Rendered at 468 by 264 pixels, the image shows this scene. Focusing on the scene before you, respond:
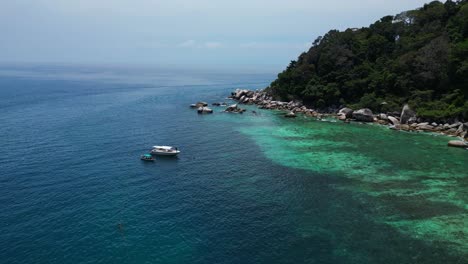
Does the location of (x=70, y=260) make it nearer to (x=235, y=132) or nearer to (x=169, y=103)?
(x=235, y=132)

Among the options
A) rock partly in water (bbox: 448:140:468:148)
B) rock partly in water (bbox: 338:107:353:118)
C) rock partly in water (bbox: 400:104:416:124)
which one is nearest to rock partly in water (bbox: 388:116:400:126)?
rock partly in water (bbox: 400:104:416:124)

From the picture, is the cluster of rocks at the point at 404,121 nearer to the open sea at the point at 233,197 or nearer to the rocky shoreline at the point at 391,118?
the rocky shoreline at the point at 391,118

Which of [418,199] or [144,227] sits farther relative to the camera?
[418,199]

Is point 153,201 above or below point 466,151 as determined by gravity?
below

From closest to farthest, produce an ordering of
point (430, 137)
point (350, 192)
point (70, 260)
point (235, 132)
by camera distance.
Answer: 1. point (70, 260)
2. point (350, 192)
3. point (430, 137)
4. point (235, 132)

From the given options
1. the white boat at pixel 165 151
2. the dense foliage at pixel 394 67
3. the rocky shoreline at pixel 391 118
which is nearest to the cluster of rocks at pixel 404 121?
the rocky shoreline at pixel 391 118

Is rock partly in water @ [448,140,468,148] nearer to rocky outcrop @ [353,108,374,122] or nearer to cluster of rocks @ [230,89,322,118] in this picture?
rocky outcrop @ [353,108,374,122]

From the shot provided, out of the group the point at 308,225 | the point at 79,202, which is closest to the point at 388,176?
the point at 308,225

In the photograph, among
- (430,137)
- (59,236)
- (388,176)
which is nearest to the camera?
(59,236)
